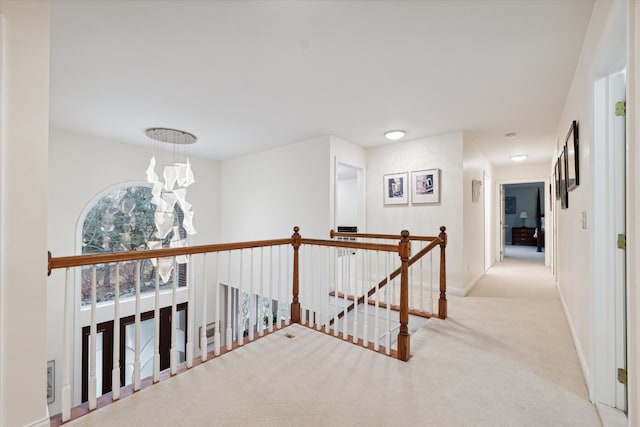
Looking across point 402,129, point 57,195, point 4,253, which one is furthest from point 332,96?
point 57,195

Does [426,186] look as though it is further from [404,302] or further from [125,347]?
[125,347]

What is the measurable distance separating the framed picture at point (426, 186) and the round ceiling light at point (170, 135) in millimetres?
3475

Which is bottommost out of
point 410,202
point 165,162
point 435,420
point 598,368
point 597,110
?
point 435,420

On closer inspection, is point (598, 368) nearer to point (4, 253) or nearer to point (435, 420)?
point (435, 420)

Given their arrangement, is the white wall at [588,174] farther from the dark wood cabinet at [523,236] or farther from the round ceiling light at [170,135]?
the dark wood cabinet at [523,236]

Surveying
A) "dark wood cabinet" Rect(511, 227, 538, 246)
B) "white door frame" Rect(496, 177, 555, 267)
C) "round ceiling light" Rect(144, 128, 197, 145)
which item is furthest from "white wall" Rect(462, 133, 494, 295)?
"dark wood cabinet" Rect(511, 227, 538, 246)

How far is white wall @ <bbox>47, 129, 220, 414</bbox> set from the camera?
3883 mm

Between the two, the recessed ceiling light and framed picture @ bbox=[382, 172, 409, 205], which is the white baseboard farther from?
the recessed ceiling light

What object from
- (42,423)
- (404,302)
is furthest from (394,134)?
(42,423)

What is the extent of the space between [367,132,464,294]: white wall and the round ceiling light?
2.95 meters

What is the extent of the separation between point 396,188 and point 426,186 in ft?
1.55

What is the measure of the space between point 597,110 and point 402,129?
2341 millimetres

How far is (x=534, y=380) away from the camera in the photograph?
1.88m

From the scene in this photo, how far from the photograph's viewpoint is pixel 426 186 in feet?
13.6
